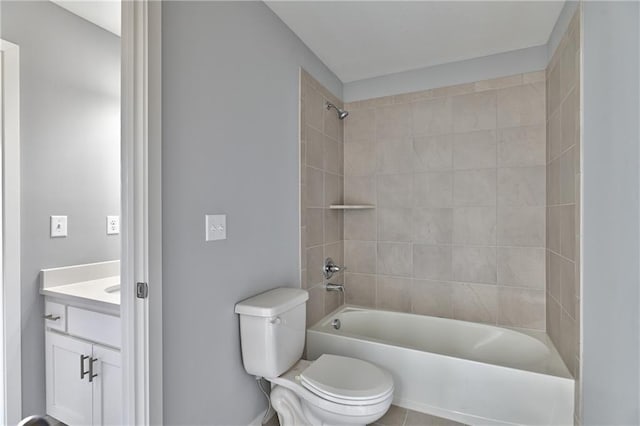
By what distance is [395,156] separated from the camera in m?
2.67

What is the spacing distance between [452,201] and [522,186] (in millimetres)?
468

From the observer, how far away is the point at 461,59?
8.01ft

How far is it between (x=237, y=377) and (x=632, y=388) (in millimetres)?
1529

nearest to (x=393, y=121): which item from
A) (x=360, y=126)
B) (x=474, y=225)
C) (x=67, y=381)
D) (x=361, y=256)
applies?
(x=360, y=126)

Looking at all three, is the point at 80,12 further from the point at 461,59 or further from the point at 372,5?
the point at 461,59

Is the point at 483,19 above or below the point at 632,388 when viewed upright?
above

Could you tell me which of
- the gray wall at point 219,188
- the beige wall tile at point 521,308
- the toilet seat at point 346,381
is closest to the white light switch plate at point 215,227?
the gray wall at point 219,188

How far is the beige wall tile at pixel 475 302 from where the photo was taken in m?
2.37

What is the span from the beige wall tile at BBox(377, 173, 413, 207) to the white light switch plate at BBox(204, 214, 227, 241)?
1555 millimetres

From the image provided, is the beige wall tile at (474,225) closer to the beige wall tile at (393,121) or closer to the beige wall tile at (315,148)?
the beige wall tile at (393,121)

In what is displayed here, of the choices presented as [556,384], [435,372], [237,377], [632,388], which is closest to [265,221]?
[237,377]

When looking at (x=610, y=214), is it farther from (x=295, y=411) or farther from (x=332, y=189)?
(x=332, y=189)

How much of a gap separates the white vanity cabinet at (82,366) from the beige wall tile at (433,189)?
7.06ft

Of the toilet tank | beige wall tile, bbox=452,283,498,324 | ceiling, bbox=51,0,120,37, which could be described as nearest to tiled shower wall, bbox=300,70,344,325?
the toilet tank
